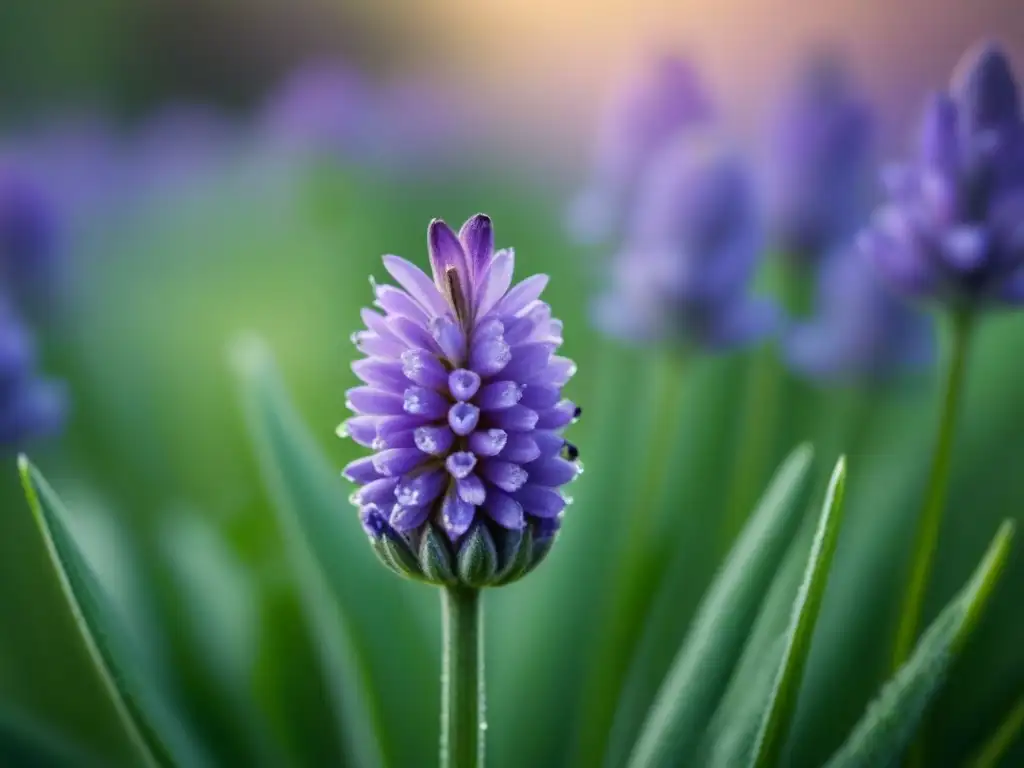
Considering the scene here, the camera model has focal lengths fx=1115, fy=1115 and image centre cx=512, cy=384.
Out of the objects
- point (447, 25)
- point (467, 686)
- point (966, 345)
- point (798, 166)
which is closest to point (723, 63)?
point (447, 25)

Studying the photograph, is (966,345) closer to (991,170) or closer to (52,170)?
(991,170)

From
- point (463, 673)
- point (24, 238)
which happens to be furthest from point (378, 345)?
point (24, 238)

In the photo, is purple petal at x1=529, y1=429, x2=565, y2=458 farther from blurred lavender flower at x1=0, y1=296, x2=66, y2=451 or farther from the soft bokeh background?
blurred lavender flower at x1=0, y1=296, x2=66, y2=451

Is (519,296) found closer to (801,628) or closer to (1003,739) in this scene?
(801,628)

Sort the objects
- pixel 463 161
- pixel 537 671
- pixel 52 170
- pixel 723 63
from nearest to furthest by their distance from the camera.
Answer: pixel 537 671 → pixel 52 170 → pixel 463 161 → pixel 723 63

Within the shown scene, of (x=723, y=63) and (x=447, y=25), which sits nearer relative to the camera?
(x=723, y=63)

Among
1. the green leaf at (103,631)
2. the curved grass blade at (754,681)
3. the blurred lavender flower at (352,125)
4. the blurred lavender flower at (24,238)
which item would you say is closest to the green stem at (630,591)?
the curved grass blade at (754,681)

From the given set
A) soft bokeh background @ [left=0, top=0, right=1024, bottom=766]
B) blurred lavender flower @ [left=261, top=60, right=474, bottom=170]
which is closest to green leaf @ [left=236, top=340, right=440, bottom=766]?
soft bokeh background @ [left=0, top=0, right=1024, bottom=766]
